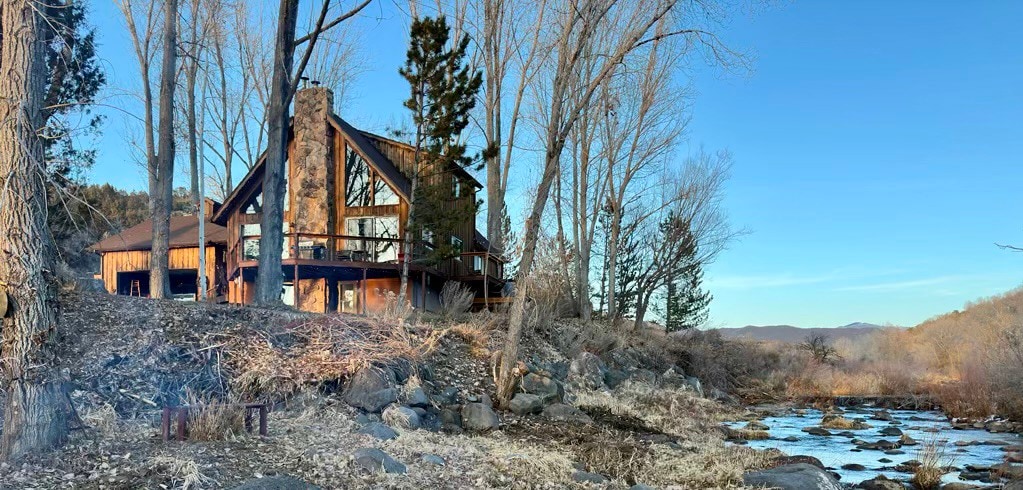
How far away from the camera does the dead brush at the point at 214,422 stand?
6.75m

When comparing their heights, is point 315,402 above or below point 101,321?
below

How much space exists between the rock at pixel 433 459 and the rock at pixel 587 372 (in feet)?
23.4

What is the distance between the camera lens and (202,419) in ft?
22.4

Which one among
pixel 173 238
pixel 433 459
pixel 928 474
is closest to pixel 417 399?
pixel 433 459

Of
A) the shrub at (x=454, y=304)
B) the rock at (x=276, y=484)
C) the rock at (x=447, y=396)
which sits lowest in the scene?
the rock at (x=276, y=484)

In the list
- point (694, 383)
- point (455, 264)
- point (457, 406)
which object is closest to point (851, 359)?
point (694, 383)

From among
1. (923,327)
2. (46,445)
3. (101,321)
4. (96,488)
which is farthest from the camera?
(923,327)

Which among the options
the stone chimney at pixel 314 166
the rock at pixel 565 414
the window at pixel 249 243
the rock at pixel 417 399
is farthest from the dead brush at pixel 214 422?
the stone chimney at pixel 314 166

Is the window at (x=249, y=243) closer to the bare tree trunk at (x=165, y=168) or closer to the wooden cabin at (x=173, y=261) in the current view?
the wooden cabin at (x=173, y=261)

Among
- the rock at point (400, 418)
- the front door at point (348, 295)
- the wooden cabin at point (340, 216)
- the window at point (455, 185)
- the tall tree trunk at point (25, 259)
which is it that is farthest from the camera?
the front door at point (348, 295)

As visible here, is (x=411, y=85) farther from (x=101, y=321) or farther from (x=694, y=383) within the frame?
(x=101, y=321)

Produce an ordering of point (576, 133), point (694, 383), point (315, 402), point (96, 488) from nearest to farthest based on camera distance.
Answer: point (96, 488), point (315, 402), point (694, 383), point (576, 133)

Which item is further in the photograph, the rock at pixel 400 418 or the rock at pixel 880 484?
the rock at pixel 880 484

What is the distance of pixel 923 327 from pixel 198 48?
38309mm
